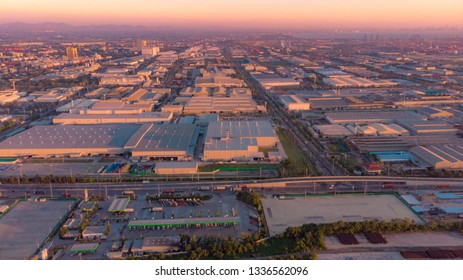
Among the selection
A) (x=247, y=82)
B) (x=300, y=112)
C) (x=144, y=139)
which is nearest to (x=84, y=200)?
(x=144, y=139)

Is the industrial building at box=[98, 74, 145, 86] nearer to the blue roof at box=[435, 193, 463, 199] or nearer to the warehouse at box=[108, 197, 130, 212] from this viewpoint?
the warehouse at box=[108, 197, 130, 212]

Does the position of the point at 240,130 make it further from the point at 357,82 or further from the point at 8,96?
the point at 8,96

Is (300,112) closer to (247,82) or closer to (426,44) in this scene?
(247,82)

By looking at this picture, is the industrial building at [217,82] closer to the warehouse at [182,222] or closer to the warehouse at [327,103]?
the warehouse at [327,103]

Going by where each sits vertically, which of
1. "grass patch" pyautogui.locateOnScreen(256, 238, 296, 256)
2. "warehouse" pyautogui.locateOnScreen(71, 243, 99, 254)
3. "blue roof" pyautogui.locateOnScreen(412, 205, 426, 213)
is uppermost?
"blue roof" pyautogui.locateOnScreen(412, 205, 426, 213)

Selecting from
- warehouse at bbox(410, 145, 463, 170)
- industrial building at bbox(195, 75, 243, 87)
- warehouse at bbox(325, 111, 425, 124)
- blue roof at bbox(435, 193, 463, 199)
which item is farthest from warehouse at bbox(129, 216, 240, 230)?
industrial building at bbox(195, 75, 243, 87)

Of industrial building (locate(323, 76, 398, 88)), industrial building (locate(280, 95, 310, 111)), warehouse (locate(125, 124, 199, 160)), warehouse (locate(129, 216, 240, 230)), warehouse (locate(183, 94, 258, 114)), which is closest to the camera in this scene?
warehouse (locate(129, 216, 240, 230))

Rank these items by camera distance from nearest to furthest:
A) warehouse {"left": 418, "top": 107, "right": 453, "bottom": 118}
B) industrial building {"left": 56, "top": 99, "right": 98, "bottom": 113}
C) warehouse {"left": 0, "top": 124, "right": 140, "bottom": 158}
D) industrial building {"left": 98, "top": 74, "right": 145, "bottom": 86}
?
warehouse {"left": 0, "top": 124, "right": 140, "bottom": 158} → warehouse {"left": 418, "top": 107, "right": 453, "bottom": 118} → industrial building {"left": 56, "top": 99, "right": 98, "bottom": 113} → industrial building {"left": 98, "top": 74, "right": 145, "bottom": 86}
